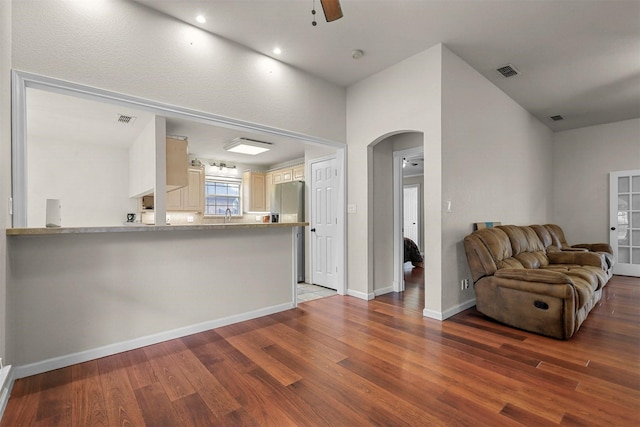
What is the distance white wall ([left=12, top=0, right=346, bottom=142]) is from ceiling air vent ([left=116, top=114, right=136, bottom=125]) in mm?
1469

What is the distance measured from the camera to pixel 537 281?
2.96 meters

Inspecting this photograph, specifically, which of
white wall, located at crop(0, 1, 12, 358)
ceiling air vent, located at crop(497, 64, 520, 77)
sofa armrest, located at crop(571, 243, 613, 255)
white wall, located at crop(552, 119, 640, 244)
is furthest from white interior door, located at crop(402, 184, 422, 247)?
white wall, located at crop(0, 1, 12, 358)

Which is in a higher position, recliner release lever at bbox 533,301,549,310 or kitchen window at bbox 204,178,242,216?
kitchen window at bbox 204,178,242,216

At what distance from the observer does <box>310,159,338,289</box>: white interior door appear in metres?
4.76

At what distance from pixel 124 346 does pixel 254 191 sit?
5.17 m

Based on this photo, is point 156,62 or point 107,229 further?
point 156,62

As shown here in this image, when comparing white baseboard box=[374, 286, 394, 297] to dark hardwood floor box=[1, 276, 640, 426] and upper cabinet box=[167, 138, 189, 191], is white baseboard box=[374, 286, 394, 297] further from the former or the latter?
upper cabinet box=[167, 138, 189, 191]

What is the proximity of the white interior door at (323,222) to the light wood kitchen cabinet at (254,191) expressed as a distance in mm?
2755

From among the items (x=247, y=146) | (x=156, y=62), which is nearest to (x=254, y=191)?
(x=247, y=146)

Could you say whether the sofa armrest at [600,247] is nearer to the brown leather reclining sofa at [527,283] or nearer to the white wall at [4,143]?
the brown leather reclining sofa at [527,283]

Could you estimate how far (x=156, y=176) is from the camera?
360 centimetres

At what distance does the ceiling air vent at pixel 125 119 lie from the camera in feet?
13.0

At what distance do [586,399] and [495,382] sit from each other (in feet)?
1.62

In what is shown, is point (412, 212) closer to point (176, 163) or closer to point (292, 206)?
point (292, 206)
